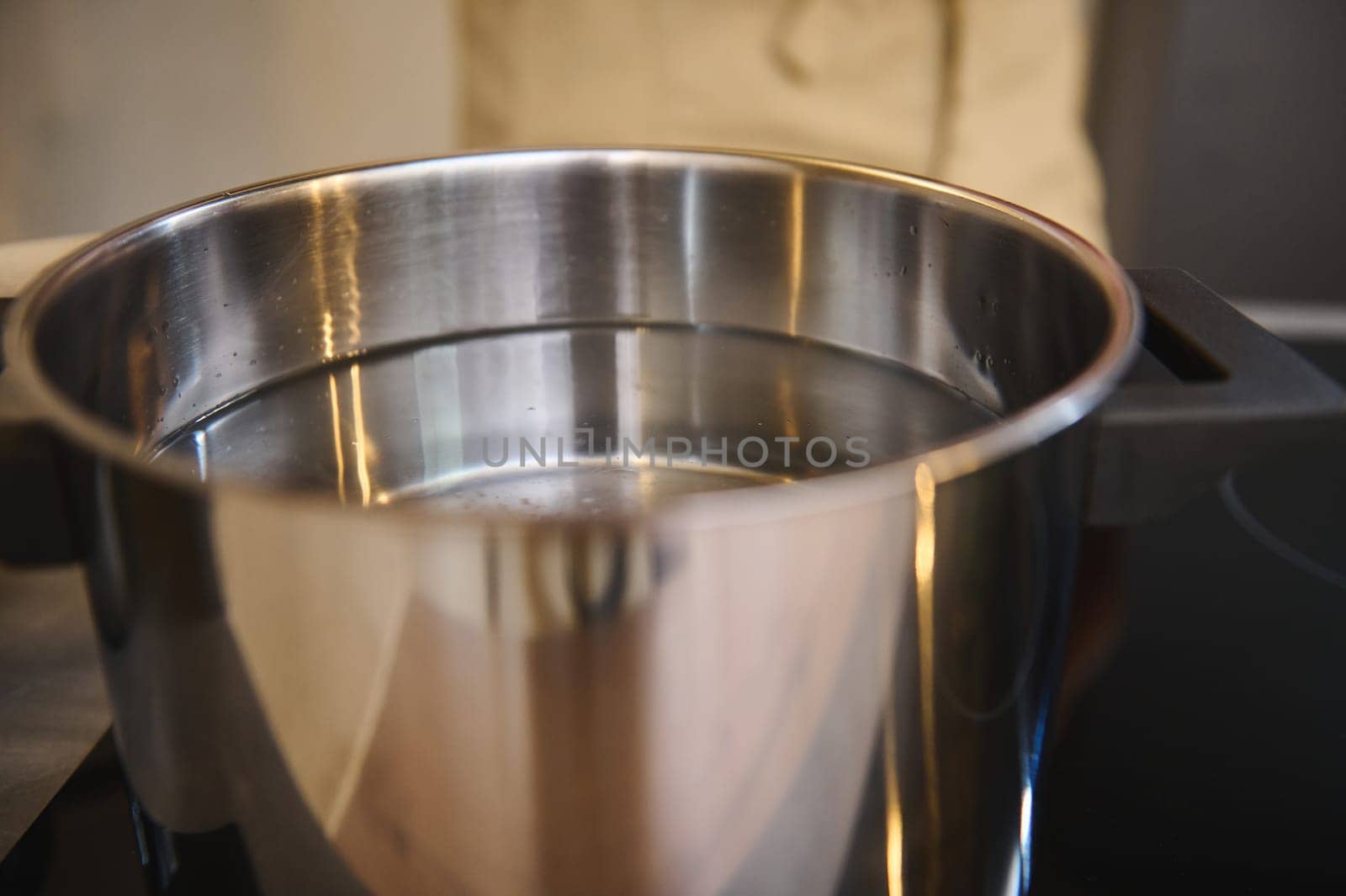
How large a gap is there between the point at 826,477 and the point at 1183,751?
21 cm

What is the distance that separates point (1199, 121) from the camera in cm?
101

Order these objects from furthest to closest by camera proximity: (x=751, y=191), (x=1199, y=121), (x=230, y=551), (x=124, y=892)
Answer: (x=1199, y=121) → (x=751, y=191) → (x=124, y=892) → (x=230, y=551)

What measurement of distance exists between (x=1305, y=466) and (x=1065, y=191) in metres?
0.35

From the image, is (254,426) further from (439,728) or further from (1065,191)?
(1065,191)

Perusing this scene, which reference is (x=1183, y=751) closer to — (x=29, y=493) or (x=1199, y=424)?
(x=1199, y=424)

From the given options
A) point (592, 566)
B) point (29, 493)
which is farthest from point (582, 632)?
point (29, 493)

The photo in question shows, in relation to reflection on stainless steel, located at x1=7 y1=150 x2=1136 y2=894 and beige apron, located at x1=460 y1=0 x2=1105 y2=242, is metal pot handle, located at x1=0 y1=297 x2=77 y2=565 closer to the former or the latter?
reflection on stainless steel, located at x1=7 y1=150 x2=1136 y2=894

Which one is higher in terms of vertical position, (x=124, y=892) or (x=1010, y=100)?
(x=1010, y=100)

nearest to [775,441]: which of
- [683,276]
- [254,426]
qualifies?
[683,276]

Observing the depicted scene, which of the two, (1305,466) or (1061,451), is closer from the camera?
(1061,451)

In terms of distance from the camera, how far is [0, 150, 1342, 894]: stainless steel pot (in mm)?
222

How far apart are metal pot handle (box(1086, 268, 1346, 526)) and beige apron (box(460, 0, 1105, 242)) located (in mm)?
582

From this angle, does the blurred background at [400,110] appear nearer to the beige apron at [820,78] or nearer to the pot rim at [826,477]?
the beige apron at [820,78]

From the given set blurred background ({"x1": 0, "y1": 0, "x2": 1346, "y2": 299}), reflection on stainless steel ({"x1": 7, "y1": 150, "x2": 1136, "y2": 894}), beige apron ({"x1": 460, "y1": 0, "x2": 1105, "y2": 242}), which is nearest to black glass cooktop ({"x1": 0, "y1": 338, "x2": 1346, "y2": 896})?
reflection on stainless steel ({"x1": 7, "y1": 150, "x2": 1136, "y2": 894})
